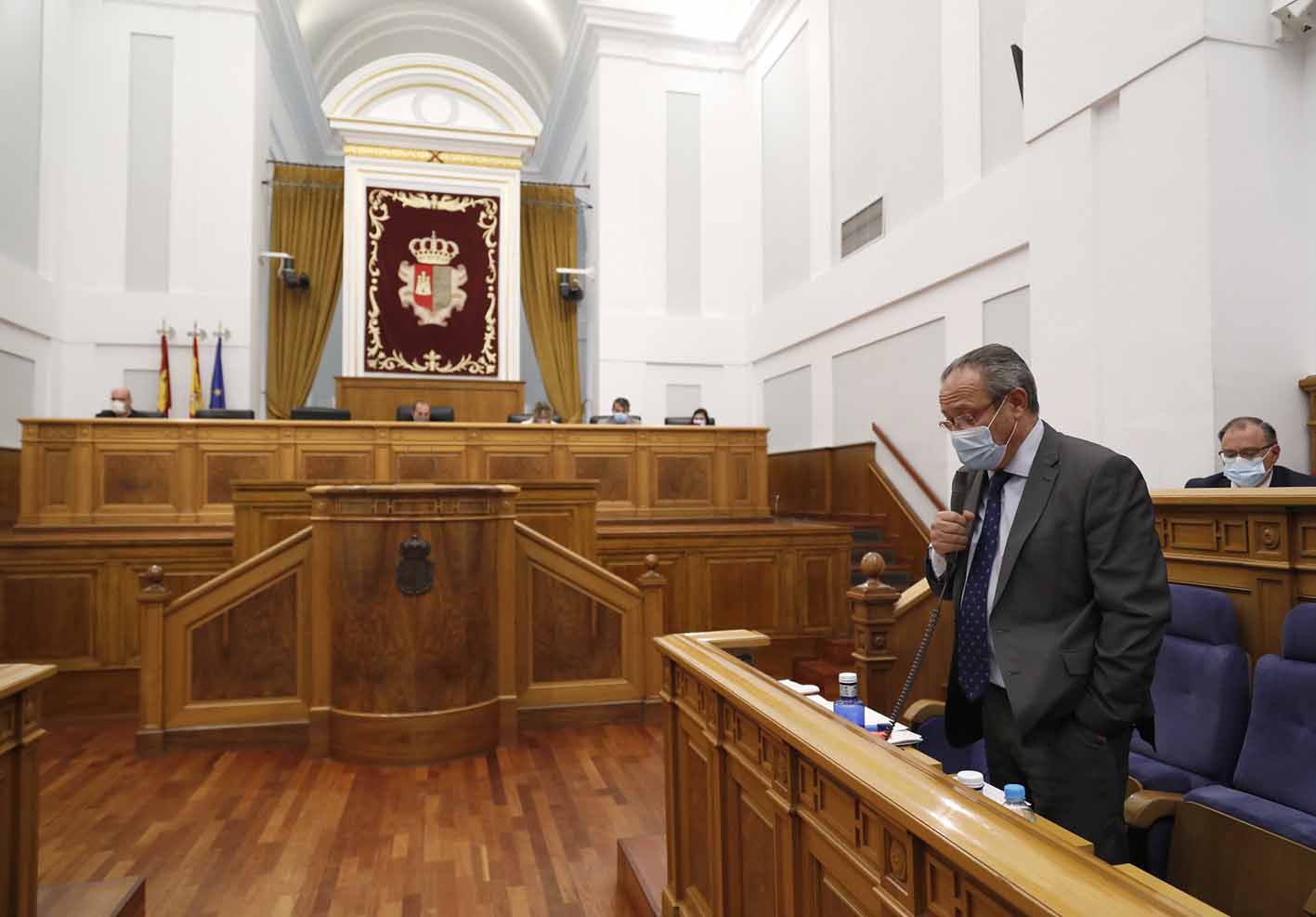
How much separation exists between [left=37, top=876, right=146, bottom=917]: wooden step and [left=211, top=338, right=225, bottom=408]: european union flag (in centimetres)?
730

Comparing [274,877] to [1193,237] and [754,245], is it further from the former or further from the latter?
[754,245]

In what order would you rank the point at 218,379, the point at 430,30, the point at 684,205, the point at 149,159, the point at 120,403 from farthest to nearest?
the point at 430,30 < the point at 684,205 < the point at 149,159 < the point at 218,379 < the point at 120,403

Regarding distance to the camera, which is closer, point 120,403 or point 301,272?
point 120,403

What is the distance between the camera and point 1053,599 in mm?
1605

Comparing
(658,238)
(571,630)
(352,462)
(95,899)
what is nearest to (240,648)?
(571,630)

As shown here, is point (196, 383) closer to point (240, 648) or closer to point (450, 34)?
point (240, 648)

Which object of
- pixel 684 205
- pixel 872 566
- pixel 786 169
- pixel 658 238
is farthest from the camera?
pixel 684 205

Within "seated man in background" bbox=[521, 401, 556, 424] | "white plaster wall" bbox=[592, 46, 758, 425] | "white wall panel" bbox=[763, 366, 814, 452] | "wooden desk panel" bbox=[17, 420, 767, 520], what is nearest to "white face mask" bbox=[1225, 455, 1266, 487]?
"wooden desk panel" bbox=[17, 420, 767, 520]

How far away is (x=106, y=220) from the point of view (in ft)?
30.2

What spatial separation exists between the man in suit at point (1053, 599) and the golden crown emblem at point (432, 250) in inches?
386

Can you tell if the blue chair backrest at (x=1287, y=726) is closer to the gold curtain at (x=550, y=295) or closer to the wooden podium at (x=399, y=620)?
the wooden podium at (x=399, y=620)

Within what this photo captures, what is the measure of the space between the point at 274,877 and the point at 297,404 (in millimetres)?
8661

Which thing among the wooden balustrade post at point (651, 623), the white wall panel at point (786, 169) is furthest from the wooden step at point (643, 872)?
the white wall panel at point (786, 169)

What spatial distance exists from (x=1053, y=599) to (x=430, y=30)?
15159 mm
